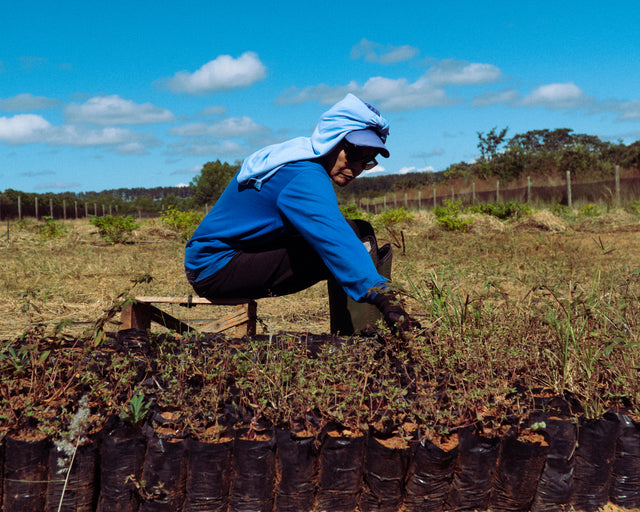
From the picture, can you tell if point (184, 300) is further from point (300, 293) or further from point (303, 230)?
point (300, 293)

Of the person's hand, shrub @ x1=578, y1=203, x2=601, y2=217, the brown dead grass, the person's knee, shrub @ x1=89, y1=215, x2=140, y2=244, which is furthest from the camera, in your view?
shrub @ x1=578, y1=203, x2=601, y2=217

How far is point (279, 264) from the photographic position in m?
2.79

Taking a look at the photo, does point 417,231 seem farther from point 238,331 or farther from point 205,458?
point 205,458

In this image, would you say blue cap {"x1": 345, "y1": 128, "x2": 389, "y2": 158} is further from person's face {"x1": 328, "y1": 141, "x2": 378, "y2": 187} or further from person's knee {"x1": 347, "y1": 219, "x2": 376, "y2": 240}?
person's knee {"x1": 347, "y1": 219, "x2": 376, "y2": 240}

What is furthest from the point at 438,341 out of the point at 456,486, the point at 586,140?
the point at 586,140

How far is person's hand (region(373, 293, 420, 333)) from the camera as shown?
199 cm

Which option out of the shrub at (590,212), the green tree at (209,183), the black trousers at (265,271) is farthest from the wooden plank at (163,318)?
the green tree at (209,183)

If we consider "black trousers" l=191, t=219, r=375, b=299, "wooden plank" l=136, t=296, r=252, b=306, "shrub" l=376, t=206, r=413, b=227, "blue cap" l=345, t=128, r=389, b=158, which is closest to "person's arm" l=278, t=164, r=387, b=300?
"blue cap" l=345, t=128, r=389, b=158

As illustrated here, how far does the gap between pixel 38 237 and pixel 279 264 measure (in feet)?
34.5

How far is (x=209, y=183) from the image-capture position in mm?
41469

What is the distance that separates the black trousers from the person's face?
1.20ft

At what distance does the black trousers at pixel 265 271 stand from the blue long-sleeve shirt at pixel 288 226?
0.16 ft

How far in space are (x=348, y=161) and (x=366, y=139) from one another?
Result: 0.14 meters

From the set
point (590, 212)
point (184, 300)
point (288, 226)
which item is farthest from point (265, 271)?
point (590, 212)
